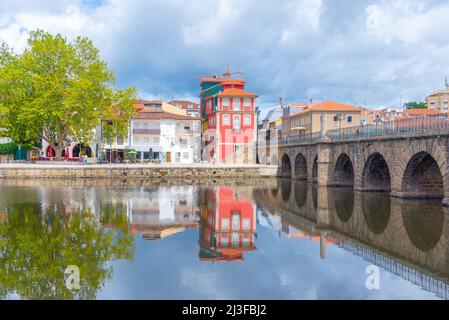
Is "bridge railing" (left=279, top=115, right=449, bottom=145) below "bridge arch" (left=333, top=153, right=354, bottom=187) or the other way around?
the other way around

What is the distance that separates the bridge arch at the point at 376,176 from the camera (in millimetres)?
38594

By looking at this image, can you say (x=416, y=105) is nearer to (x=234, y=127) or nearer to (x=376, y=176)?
(x=234, y=127)

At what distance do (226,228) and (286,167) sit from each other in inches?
1650

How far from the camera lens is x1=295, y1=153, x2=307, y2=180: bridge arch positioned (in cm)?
5728

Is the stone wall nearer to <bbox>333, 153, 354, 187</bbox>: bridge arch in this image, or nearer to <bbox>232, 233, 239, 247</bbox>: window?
<bbox>333, 153, 354, 187</bbox>: bridge arch

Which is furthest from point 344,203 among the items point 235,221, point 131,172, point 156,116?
point 156,116

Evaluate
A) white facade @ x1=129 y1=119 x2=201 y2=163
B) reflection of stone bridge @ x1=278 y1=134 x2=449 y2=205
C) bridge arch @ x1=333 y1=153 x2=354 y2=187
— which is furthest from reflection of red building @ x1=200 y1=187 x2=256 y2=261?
white facade @ x1=129 y1=119 x2=201 y2=163

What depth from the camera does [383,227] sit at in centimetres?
2328

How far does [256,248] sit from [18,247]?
9062mm

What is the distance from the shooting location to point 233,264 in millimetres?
16531

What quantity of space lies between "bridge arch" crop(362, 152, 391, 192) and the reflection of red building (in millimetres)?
10791

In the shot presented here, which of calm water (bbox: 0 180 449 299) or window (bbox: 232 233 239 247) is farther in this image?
window (bbox: 232 233 239 247)

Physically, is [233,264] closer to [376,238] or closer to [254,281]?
[254,281]
